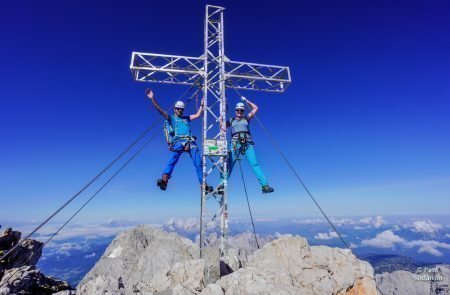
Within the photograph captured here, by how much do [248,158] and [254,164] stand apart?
46cm

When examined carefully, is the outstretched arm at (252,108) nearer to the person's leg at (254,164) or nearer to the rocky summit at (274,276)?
the person's leg at (254,164)

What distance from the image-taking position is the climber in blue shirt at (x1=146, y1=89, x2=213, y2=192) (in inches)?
551

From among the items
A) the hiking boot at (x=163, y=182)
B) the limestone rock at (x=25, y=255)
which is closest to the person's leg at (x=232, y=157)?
the hiking boot at (x=163, y=182)

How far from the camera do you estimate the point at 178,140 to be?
14.3 meters

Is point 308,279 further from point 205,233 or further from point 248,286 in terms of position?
point 205,233

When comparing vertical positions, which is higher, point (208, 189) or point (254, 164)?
point (254, 164)

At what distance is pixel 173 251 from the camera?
73.4 feet

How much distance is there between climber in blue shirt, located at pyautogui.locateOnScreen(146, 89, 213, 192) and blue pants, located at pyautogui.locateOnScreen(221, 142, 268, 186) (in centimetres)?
172

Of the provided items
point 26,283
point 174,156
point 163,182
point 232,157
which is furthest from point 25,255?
point 232,157

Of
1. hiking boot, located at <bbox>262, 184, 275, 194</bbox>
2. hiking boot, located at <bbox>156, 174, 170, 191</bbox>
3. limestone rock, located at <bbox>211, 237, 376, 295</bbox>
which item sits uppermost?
hiking boot, located at <bbox>156, 174, 170, 191</bbox>

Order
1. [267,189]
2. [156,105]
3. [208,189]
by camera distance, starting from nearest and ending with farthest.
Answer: [156,105] → [267,189] → [208,189]

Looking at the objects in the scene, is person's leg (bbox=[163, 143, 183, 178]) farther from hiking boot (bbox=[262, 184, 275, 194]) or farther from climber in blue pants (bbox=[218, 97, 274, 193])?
hiking boot (bbox=[262, 184, 275, 194])

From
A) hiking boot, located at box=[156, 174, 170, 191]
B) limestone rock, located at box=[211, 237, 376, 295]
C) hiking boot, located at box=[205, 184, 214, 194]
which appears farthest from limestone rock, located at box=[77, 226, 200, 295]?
limestone rock, located at box=[211, 237, 376, 295]

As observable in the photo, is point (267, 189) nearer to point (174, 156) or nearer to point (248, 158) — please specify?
point (248, 158)
